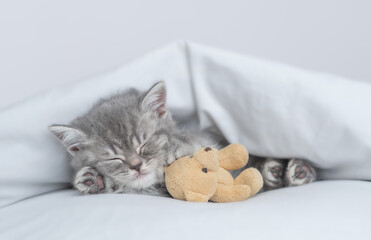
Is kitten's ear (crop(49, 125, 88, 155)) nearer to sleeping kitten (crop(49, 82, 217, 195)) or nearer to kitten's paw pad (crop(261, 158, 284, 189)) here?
sleeping kitten (crop(49, 82, 217, 195))

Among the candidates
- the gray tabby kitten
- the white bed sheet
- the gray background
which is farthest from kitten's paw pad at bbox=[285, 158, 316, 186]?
the gray background

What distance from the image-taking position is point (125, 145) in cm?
132

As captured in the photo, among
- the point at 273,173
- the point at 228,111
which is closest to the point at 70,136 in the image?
the point at 228,111

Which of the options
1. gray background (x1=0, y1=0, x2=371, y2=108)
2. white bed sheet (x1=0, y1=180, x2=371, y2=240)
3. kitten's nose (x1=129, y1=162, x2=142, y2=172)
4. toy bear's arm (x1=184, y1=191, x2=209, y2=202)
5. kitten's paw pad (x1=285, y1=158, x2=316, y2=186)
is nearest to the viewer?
white bed sheet (x1=0, y1=180, x2=371, y2=240)

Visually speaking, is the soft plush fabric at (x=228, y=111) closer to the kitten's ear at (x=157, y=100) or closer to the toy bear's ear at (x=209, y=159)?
the kitten's ear at (x=157, y=100)

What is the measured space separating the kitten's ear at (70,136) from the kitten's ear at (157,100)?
24cm

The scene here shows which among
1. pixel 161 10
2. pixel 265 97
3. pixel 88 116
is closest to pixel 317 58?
pixel 161 10

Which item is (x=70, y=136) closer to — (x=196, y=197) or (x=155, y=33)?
(x=196, y=197)

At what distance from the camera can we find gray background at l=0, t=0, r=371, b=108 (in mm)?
2117

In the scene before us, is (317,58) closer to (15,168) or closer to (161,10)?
(161,10)

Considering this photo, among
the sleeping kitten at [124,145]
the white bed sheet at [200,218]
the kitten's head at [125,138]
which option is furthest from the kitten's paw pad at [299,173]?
A: the kitten's head at [125,138]

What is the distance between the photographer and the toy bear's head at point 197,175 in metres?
1.19

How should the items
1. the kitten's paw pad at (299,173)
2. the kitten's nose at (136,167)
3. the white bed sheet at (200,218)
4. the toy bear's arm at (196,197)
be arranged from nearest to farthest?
the white bed sheet at (200,218) < the toy bear's arm at (196,197) < the kitten's nose at (136,167) < the kitten's paw pad at (299,173)

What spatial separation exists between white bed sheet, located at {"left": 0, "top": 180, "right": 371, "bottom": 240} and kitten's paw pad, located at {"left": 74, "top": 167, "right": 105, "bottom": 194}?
0.32ft
